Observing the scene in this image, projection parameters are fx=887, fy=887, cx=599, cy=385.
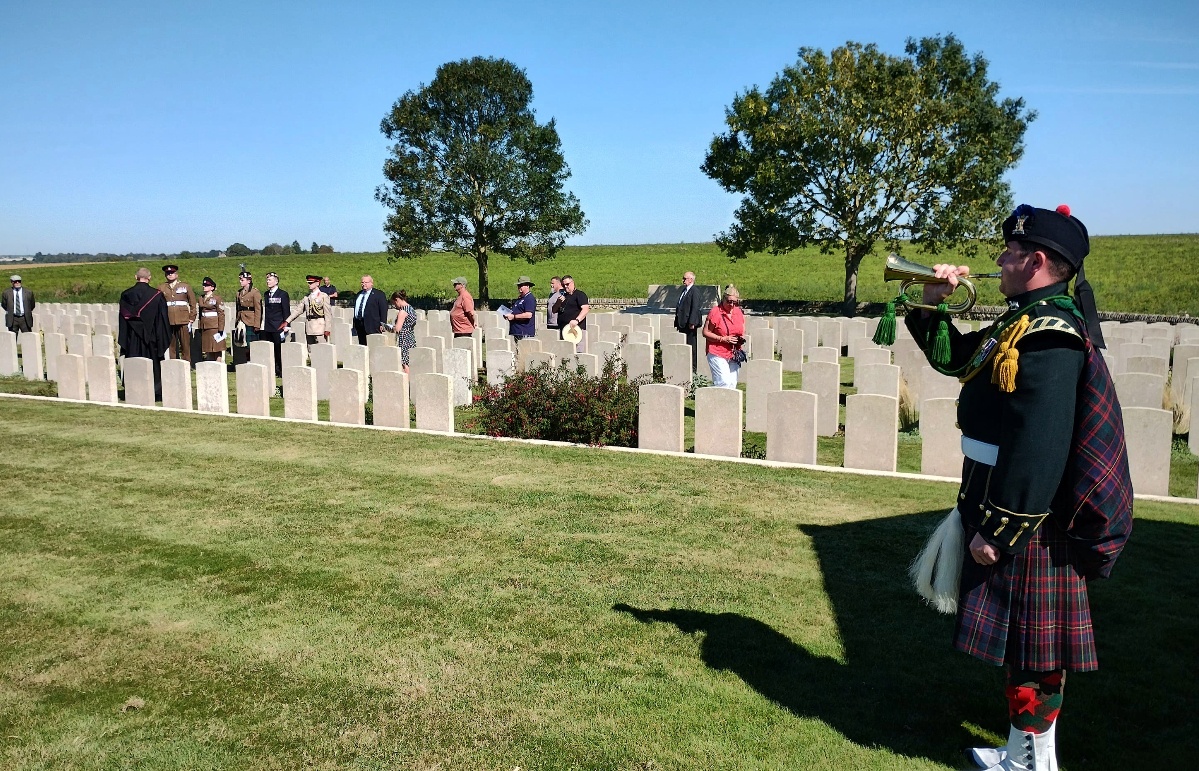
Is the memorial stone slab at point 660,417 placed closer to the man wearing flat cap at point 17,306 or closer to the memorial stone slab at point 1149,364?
the memorial stone slab at point 1149,364

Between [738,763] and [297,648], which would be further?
[297,648]

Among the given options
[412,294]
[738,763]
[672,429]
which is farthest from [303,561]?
[412,294]

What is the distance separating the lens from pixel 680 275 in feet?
182

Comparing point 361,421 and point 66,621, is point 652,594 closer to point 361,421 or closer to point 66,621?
point 66,621

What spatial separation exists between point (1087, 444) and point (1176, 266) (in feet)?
178

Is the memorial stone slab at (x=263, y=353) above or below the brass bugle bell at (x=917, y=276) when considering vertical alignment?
below

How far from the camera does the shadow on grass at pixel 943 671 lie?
3.72 meters

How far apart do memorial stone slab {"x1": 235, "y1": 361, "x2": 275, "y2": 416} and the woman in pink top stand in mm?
5680

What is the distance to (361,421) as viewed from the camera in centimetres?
1078

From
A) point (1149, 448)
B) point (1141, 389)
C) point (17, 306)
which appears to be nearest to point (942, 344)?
point (1149, 448)

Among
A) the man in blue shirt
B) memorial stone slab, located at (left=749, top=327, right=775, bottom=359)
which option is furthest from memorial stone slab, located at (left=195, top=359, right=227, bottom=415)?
memorial stone slab, located at (left=749, top=327, right=775, bottom=359)

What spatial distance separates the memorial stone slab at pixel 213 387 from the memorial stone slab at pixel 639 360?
18.6ft

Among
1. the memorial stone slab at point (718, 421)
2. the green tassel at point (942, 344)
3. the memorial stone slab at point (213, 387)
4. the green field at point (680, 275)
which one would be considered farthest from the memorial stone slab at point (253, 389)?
the green field at point (680, 275)

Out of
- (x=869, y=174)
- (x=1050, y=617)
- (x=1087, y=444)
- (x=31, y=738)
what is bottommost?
(x=31, y=738)
